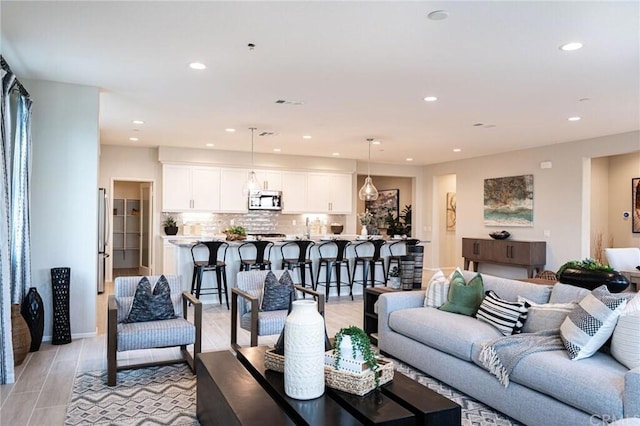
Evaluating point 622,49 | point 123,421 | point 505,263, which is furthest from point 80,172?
point 505,263

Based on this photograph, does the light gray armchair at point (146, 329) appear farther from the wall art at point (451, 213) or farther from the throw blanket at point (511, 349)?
the wall art at point (451, 213)

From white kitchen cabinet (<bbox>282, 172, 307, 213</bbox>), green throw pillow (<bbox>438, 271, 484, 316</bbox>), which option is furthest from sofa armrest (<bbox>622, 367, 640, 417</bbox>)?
white kitchen cabinet (<bbox>282, 172, 307, 213</bbox>)

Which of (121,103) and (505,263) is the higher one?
(121,103)

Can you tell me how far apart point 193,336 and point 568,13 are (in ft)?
12.4

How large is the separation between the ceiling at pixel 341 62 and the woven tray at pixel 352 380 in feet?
7.58

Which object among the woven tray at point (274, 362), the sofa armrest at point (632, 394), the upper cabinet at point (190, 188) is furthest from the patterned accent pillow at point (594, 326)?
the upper cabinet at point (190, 188)

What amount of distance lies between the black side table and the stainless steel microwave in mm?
5395

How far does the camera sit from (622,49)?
392cm

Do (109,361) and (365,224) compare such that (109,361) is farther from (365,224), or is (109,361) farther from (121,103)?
(365,224)

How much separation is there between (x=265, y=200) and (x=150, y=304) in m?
6.22

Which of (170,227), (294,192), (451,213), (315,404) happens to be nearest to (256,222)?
(294,192)

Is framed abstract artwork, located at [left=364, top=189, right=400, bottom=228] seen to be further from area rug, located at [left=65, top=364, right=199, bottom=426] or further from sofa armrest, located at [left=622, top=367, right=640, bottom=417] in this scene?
sofa armrest, located at [left=622, top=367, right=640, bottom=417]

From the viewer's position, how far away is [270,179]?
1031 cm

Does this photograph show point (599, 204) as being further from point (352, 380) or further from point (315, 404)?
point (315, 404)
